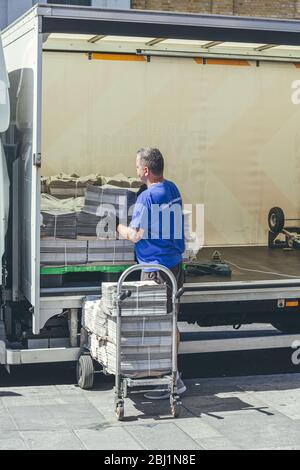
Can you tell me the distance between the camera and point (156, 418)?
25.2 feet

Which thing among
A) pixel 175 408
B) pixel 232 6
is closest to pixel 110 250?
pixel 175 408

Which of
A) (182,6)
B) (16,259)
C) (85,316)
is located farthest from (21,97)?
(182,6)

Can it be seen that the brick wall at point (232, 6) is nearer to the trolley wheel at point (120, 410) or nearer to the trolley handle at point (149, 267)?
the trolley handle at point (149, 267)

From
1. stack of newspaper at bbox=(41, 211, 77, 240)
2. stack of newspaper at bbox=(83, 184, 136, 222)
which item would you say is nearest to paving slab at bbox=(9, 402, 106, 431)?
stack of newspaper at bbox=(41, 211, 77, 240)

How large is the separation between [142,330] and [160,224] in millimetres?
981

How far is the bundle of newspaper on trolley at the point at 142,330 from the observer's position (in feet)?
A: 25.2

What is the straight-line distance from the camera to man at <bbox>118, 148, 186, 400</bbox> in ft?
26.7

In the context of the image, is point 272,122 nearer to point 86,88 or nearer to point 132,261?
point 86,88

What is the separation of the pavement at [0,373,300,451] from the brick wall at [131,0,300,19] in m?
Answer: 12.2

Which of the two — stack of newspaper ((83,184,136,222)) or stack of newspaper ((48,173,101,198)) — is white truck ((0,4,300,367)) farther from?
stack of newspaper ((83,184,136,222))

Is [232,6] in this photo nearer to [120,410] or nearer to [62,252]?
[62,252]

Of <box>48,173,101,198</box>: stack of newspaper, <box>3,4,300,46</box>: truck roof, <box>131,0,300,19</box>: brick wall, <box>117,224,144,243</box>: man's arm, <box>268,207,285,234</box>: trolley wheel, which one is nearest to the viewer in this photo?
<box>3,4,300,46</box>: truck roof

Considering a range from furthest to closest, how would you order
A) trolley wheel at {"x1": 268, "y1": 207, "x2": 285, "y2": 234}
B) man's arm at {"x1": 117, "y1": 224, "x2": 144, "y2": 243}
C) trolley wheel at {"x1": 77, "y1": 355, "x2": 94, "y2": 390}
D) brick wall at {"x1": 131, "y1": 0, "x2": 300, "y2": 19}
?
1. brick wall at {"x1": 131, "y1": 0, "x2": 300, "y2": 19}
2. trolley wheel at {"x1": 268, "y1": 207, "x2": 285, "y2": 234}
3. trolley wheel at {"x1": 77, "y1": 355, "x2": 94, "y2": 390}
4. man's arm at {"x1": 117, "y1": 224, "x2": 144, "y2": 243}

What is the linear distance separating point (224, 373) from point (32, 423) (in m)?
2.50
